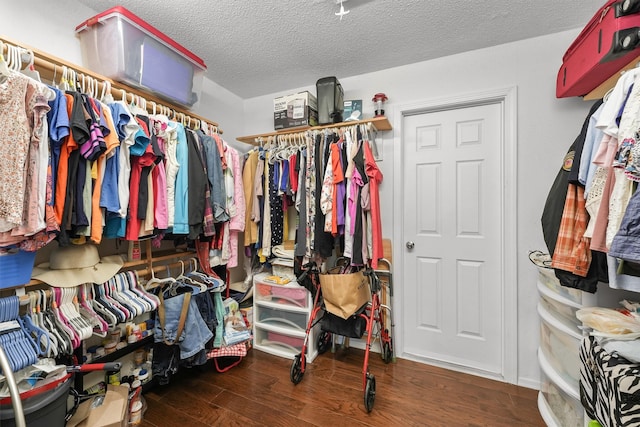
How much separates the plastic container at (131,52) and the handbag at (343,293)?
1.64 m

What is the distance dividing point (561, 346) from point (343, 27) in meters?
2.28

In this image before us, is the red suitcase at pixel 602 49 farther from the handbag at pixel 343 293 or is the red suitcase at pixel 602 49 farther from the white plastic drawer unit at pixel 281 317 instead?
the white plastic drawer unit at pixel 281 317

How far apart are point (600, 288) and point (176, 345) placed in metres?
2.42

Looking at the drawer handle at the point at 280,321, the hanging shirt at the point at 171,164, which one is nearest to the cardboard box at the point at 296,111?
the hanging shirt at the point at 171,164

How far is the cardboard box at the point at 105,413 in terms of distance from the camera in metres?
1.21

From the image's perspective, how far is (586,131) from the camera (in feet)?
3.94

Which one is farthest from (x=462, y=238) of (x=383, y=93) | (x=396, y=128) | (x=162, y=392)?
(x=162, y=392)

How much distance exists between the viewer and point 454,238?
2.10m

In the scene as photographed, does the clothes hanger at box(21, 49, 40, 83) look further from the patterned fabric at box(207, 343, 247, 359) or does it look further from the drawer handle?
the drawer handle

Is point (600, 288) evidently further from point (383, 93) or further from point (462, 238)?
point (383, 93)

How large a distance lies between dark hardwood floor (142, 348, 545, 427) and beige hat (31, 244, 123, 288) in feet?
2.96

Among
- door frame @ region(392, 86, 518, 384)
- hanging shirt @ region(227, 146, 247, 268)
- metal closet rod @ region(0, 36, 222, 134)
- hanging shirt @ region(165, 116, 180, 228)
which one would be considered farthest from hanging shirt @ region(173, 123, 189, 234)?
door frame @ region(392, 86, 518, 384)

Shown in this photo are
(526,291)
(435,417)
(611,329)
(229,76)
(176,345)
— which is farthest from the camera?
(229,76)

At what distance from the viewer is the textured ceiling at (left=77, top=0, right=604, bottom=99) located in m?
1.56
